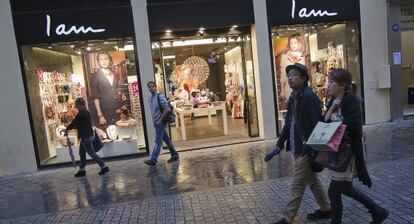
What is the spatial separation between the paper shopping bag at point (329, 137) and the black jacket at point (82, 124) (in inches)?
192

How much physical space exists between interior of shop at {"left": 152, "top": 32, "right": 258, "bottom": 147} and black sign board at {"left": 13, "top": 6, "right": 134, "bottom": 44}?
1.02 meters

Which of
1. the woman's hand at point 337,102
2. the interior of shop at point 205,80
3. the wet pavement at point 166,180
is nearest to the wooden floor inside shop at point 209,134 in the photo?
the interior of shop at point 205,80

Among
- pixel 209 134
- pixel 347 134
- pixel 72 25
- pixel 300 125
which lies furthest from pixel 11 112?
pixel 347 134

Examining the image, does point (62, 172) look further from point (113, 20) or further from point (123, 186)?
point (113, 20)

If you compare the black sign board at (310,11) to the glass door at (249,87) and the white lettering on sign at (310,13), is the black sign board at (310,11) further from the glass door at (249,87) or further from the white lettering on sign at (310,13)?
the glass door at (249,87)

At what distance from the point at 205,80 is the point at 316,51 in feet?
10.9

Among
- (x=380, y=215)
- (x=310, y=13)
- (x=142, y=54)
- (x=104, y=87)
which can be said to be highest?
(x=310, y=13)

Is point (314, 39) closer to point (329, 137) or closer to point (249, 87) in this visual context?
point (249, 87)

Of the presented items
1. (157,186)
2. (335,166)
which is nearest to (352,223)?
(335,166)

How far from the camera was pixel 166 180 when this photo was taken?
6887mm

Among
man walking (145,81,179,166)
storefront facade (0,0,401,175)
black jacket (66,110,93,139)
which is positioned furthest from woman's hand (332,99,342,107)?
storefront facade (0,0,401,175)

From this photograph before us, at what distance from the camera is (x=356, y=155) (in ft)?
12.6

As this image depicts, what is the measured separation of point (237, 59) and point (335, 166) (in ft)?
24.5

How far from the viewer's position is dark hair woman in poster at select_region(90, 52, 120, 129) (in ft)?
29.6
